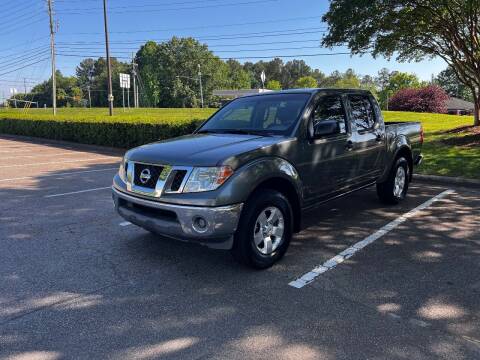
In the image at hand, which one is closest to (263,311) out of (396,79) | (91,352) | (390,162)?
(91,352)

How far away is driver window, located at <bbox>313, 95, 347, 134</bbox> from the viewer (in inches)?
188

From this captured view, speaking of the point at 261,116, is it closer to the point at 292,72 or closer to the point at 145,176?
the point at 145,176

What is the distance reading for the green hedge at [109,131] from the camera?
13594 mm

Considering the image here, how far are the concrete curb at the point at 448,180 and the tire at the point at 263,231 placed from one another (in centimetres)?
560

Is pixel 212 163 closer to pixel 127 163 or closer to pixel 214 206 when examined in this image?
pixel 214 206

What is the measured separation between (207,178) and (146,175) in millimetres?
738

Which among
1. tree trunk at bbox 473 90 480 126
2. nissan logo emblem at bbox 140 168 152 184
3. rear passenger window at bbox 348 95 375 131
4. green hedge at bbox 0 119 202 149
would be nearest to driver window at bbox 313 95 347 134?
rear passenger window at bbox 348 95 375 131

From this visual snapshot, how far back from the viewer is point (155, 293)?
3.61 metres

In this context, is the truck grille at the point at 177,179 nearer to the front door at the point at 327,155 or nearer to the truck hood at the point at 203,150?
the truck hood at the point at 203,150

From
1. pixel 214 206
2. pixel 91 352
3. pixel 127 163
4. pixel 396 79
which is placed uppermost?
pixel 396 79

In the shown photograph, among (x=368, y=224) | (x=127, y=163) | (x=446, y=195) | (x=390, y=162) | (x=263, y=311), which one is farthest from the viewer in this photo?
(x=446, y=195)

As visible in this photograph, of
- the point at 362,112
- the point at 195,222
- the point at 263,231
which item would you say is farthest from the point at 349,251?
the point at 362,112

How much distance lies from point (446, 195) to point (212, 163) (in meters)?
5.51

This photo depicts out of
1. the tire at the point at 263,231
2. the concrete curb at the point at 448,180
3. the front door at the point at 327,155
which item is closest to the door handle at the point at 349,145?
the front door at the point at 327,155
